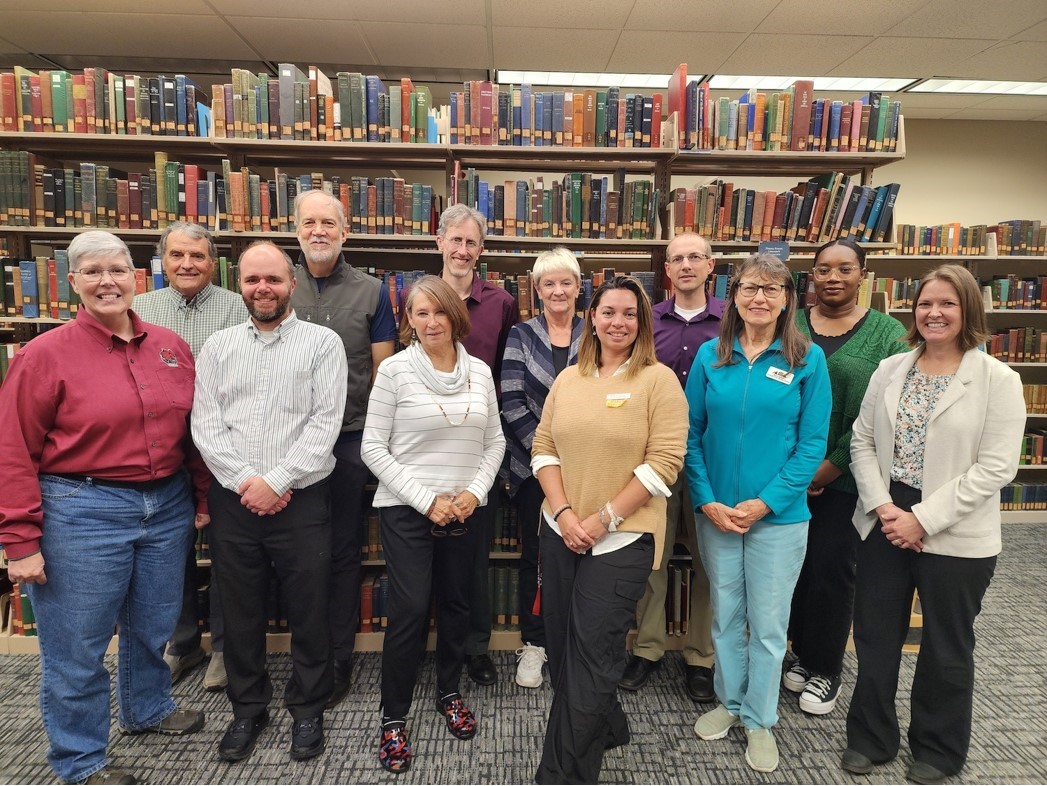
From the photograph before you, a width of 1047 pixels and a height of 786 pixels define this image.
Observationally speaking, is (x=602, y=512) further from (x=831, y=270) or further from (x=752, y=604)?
(x=831, y=270)

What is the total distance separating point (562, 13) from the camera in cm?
390

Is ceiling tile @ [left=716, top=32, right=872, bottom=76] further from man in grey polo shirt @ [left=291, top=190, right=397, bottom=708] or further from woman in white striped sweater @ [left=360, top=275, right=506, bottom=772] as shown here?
woman in white striped sweater @ [left=360, top=275, right=506, bottom=772]

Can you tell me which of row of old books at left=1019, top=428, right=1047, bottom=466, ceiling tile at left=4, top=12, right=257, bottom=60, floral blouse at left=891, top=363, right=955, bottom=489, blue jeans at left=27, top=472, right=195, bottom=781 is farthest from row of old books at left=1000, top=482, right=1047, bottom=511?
ceiling tile at left=4, top=12, right=257, bottom=60

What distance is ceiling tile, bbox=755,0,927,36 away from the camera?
3.77 m

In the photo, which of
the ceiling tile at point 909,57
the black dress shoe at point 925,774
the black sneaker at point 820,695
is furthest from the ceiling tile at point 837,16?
the black dress shoe at point 925,774

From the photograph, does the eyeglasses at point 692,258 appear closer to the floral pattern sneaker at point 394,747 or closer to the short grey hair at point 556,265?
the short grey hair at point 556,265

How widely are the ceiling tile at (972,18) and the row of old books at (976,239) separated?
1.54m

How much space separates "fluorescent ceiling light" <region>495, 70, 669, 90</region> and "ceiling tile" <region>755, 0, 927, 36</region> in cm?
112

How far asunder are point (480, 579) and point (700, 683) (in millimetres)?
1039

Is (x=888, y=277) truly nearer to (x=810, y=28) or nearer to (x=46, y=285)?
(x=810, y=28)

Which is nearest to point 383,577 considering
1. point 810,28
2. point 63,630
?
point 63,630

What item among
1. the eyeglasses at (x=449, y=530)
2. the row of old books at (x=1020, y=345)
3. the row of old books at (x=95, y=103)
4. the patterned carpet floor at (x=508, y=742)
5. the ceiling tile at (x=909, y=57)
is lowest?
the patterned carpet floor at (x=508, y=742)

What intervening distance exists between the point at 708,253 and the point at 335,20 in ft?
10.8

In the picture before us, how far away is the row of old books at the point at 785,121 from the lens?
9.88 feet
